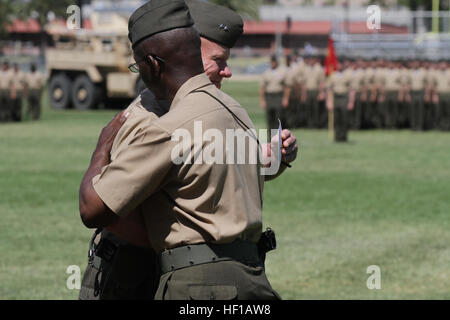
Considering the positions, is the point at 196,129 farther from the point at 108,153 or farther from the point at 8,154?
the point at 8,154

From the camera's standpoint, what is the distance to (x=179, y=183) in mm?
3156

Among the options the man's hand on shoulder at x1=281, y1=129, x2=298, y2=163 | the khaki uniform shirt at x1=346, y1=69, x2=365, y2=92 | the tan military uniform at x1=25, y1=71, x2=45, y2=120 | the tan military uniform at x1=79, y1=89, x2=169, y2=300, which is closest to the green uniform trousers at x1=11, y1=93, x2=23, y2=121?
the tan military uniform at x1=25, y1=71, x2=45, y2=120

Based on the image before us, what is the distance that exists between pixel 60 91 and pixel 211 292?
102 ft

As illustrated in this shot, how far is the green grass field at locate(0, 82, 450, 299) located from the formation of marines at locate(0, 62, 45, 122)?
7.89 metres

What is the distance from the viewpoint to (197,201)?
3137 millimetres

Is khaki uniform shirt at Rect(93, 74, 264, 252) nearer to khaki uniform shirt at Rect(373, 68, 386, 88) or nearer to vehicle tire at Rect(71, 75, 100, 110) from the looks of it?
khaki uniform shirt at Rect(373, 68, 386, 88)

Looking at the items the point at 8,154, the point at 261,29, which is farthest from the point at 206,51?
the point at 261,29

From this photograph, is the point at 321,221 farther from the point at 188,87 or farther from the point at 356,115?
the point at 356,115

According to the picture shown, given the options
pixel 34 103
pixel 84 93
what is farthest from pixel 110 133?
pixel 84 93

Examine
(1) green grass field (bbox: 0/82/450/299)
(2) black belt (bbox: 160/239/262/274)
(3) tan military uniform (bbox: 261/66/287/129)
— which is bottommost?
(1) green grass field (bbox: 0/82/450/299)

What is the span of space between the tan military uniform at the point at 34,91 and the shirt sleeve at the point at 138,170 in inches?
996

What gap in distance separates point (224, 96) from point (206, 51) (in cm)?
69

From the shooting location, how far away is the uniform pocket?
3139 mm

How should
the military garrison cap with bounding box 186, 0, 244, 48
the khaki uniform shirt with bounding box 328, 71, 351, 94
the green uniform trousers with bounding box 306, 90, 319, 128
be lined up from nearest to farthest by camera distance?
the military garrison cap with bounding box 186, 0, 244, 48 → the khaki uniform shirt with bounding box 328, 71, 351, 94 → the green uniform trousers with bounding box 306, 90, 319, 128
